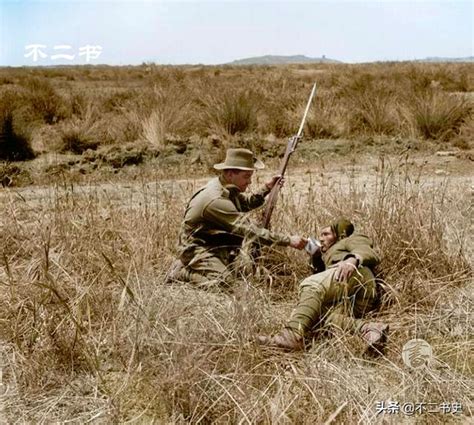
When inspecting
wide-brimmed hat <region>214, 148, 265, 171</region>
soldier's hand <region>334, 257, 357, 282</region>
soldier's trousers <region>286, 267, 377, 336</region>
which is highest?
wide-brimmed hat <region>214, 148, 265, 171</region>

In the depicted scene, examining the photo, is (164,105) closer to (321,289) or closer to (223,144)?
(223,144)

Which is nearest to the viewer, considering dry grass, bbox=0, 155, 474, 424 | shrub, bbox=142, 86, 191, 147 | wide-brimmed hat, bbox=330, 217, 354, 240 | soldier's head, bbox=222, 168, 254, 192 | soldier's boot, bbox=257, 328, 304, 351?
dry grass, bbox=0, 155, 474, 424

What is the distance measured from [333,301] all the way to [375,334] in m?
0.34

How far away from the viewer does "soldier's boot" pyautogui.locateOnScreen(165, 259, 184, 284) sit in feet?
12.0

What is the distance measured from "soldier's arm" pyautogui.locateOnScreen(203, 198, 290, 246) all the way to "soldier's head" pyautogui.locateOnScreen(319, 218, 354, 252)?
0.25 m

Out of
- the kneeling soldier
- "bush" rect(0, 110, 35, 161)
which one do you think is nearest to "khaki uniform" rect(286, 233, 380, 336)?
the kneeling soldier

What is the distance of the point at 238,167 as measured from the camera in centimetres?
382

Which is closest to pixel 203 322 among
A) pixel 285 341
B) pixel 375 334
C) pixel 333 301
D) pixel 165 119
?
pixel 285 341

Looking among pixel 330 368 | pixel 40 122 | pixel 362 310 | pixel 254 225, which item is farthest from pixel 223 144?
pixel 330 368

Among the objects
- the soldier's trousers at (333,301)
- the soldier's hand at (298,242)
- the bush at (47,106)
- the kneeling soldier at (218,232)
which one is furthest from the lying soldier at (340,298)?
the bush at (47,106)

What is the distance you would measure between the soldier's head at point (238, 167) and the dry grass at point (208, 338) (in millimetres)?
580

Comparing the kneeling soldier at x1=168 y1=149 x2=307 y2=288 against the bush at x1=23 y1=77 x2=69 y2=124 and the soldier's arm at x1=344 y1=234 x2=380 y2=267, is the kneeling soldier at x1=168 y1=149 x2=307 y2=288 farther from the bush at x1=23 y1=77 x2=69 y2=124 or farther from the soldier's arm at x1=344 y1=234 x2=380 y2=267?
the bush at x1=23 y1=77 x2=69 y2=124

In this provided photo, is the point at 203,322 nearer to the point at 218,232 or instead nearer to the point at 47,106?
the point at 218,232

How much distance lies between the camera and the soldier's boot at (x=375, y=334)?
2912mm
